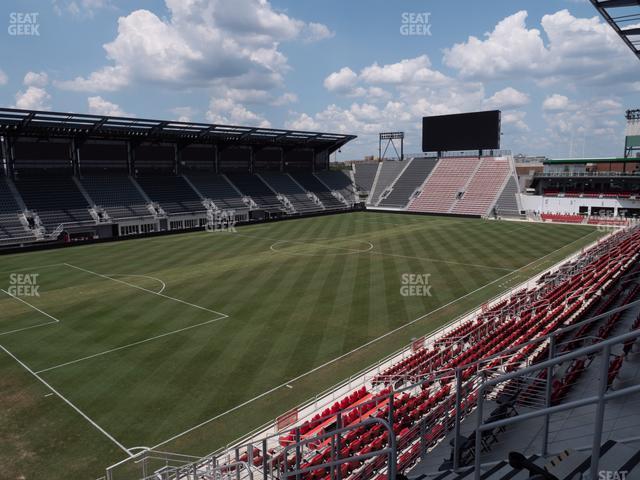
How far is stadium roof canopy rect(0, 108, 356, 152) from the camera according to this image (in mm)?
42844

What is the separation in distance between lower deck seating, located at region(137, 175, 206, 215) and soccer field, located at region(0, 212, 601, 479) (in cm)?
1545

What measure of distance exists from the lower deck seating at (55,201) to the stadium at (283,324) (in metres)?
0.26

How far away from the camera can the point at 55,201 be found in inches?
1890

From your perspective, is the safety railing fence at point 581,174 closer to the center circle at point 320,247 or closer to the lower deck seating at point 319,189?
the lower deck seating at point 319,189

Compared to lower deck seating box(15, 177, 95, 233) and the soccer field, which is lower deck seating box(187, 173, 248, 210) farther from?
the soccer field

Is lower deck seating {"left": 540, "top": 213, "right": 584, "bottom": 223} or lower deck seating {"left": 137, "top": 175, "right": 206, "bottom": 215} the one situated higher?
lower deck seating {"left": 137, "top": 175, "right": 206, "bottom": 215}

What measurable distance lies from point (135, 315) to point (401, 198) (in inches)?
2387

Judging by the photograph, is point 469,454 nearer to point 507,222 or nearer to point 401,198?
point 507,222

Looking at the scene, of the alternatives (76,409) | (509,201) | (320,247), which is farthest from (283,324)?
(509,201)

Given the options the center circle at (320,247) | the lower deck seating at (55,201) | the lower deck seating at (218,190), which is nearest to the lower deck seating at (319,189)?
the lower deck seating at (218,190)

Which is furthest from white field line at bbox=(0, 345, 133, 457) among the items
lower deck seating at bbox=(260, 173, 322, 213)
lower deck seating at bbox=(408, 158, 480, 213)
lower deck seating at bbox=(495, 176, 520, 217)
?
lower deck seating at bbox=(495, 176, 520, 217)

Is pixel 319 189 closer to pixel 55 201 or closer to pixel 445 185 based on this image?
pixel 445 185

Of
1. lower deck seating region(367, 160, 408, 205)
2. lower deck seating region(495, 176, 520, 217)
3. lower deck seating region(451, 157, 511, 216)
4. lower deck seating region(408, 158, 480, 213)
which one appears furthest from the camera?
lower deck seating region(367, 160, 408, 205)

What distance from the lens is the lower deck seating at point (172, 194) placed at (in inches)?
2191
